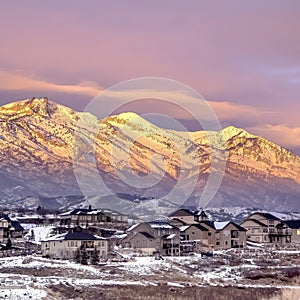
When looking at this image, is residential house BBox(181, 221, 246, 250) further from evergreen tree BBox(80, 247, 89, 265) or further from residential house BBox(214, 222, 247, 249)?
evergreen tree BBox(80, 247, 89, 265)

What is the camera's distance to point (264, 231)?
145 metres

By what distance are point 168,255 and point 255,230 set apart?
4229cm

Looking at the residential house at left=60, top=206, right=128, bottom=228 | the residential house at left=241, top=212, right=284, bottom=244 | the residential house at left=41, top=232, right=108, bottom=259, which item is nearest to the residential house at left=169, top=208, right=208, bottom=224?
the residential house at left=241, top=212, right=284, bottom=244

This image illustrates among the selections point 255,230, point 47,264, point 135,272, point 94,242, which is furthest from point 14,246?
point 255,230

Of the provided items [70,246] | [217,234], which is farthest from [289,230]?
[70,246]

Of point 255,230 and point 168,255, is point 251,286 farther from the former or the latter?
point 255,230

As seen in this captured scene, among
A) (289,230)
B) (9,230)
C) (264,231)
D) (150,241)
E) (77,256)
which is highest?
(289,230)

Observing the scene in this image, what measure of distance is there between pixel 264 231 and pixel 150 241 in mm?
40810

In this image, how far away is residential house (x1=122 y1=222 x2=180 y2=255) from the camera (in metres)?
110

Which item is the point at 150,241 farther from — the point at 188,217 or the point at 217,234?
the point at 188,217

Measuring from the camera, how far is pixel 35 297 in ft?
201

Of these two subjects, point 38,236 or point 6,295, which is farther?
point 38,236

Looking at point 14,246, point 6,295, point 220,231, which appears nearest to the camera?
point 6,295

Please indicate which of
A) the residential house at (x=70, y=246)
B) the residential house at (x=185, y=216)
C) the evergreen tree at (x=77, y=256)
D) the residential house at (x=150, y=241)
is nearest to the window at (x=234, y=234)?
the residential house at (x=185, y=216)
